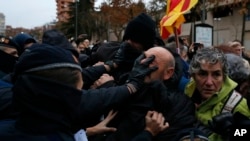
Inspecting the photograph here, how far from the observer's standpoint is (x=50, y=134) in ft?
5.51

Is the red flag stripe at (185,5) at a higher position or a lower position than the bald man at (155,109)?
higher

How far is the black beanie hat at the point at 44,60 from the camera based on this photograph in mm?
1742

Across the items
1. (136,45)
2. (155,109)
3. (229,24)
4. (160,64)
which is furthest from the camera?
(229,24)

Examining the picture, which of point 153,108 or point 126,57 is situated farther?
point 126,57

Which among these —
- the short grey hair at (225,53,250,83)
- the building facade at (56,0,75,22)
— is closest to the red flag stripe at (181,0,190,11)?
the short grey hair at (225,53,250,83)

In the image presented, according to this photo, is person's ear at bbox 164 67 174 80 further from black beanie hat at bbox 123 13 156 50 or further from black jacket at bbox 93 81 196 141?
black beanie hat at bbox 123 13 156 50

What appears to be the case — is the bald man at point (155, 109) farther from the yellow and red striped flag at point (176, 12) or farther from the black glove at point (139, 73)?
the yellow and red striped flag at point (176, 12)

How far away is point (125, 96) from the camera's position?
2.23 meters

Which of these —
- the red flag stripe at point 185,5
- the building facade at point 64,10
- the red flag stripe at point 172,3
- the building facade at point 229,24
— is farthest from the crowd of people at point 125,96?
the building facade at point 64,10

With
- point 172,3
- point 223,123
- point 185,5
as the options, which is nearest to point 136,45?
point 223,123

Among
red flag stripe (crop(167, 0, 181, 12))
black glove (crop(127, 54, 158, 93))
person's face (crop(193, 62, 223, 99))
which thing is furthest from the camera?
red flag stripe (crop(167, 0, 181, 12))

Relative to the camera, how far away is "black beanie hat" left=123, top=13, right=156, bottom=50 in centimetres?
303

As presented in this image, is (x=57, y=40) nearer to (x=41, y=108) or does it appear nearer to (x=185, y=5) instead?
(x=41, y=108)

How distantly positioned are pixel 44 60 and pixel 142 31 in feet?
4.64
